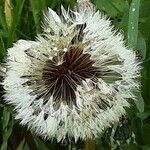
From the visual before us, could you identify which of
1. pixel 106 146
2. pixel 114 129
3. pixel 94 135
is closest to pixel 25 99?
pixel 94 135

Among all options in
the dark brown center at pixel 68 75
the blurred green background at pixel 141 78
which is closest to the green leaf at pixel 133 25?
the blurred green background at pixel 141 78

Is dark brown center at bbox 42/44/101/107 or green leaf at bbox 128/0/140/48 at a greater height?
green leaf at bbox 128/0/140/48

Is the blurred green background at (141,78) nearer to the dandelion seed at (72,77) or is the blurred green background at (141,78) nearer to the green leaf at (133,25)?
the green leaf at (133,25)

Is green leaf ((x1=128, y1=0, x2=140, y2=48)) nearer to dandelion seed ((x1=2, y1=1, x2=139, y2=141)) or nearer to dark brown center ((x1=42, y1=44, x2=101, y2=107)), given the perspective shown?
dandelion seed ((x1=2, y1=1, x2=139, y2=141))

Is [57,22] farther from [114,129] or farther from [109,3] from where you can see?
[109,3]

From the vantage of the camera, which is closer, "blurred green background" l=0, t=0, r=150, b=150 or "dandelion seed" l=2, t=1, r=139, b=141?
"dandelion seed" l=2, t=1, r=139, b=141

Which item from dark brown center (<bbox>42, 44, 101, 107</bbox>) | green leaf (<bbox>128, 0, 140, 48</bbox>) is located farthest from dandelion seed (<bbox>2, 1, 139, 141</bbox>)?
green leaf (<bbox>128, 0, 140, 48</bbox>)

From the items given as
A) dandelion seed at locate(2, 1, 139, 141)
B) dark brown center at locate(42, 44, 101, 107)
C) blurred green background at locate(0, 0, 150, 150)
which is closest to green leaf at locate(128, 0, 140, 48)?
blurred green background at locate(0, 0, 150, 150)
